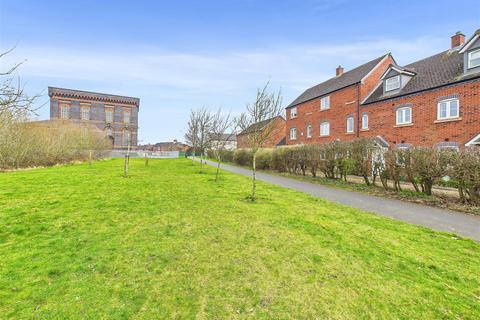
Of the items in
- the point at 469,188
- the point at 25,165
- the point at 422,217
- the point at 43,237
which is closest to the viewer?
the point at 43,237

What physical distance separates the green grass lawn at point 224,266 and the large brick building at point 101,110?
47.3m

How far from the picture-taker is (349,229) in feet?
18.7

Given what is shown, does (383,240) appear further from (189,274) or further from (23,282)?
(23,282)

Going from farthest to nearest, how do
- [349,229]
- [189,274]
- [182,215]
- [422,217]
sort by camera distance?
[422,217]
[182,215]
[349,229]
[189,274]

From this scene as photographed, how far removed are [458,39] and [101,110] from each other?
194 ft

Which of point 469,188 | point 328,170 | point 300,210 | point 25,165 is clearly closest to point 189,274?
point 300,210

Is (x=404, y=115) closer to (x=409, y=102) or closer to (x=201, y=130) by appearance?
(x=409, y=102)

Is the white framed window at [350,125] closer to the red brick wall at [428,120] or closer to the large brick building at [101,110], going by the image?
the red brick wall at [428,120]

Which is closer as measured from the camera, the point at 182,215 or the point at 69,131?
the point at 182,215

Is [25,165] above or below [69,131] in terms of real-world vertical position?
below

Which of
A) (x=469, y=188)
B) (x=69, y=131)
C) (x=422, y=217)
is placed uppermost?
(x=69, y=131)

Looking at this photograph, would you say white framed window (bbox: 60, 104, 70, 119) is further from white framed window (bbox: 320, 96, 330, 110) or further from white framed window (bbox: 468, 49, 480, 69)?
white framed window (bbox: 468, 49, 480, 69)

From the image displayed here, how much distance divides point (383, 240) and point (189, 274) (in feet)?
13.6

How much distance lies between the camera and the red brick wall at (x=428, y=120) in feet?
45.2
